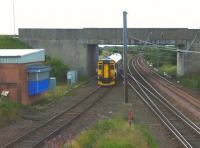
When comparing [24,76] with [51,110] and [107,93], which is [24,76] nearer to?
[51,110]

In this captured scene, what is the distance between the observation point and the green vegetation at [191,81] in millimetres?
48062

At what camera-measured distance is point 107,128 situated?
765 inches

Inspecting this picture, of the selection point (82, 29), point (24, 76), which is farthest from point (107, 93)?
point (82, 29)

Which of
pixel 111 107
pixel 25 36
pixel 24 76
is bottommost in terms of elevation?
pixel 111 107

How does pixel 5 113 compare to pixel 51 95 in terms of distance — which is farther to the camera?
pixel 51 95

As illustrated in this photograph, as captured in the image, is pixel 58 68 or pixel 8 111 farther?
pixel 58 68

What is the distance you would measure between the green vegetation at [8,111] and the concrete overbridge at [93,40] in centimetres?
3003

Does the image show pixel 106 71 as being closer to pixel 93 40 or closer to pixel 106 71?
pixel 106 71

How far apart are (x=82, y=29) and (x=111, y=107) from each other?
26.0 metres

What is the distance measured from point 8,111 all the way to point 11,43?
3159 centimetres

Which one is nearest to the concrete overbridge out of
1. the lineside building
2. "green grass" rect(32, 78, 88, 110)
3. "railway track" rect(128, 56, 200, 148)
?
"green grass" rect(32, 78, 88, 110)

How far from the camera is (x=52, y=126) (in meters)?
23.5

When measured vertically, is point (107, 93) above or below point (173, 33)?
below

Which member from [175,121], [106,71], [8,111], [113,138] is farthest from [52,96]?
[113,138]
